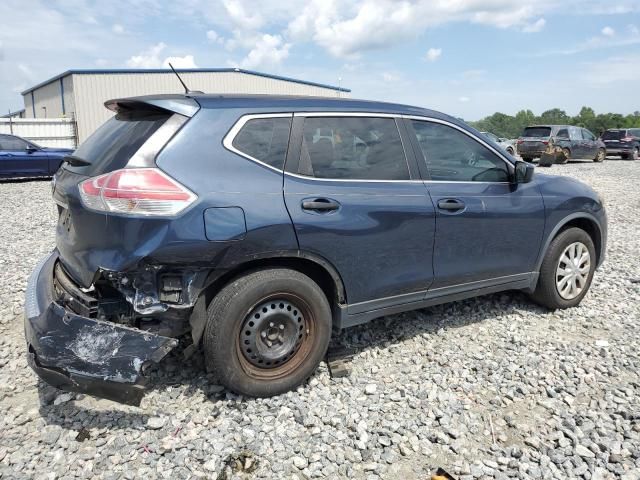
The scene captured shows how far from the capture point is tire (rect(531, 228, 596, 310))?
173 inches

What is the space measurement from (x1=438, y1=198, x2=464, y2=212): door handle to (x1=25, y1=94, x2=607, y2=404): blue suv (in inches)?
0.5

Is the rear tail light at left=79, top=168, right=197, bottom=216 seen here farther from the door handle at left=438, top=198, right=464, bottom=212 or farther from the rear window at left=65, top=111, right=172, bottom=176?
the door handle at left=438, top=198, right=464, bottom=212

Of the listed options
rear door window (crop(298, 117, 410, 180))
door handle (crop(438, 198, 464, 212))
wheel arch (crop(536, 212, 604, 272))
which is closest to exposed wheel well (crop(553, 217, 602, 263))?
wheel arch (crop(536, 212, 604, 272))

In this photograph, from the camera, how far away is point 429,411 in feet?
10.1

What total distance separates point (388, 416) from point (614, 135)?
2929 cm

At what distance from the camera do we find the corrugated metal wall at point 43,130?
2295 centimetres

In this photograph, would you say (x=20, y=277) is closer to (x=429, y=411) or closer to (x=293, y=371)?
(x=293, y=371)

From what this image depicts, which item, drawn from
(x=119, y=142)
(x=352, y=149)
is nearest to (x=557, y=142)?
(x=352, y=149)

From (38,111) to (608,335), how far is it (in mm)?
40390

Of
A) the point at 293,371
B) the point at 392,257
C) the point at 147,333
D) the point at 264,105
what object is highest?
the point at 264,105

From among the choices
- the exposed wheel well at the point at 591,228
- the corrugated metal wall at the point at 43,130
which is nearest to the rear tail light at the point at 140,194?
the exposed wheel well at the point at 591,228

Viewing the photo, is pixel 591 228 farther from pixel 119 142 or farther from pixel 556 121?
pixel 556 121

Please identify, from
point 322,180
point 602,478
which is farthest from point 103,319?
point 602,478

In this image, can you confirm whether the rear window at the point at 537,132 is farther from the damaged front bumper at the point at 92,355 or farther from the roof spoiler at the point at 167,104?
the damaged front bumper at the point at 92,355
